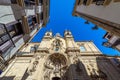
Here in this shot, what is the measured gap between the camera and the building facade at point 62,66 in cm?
1370

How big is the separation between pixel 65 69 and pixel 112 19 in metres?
11.5

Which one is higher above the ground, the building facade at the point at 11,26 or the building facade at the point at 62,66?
the building facade at the point at 11,26

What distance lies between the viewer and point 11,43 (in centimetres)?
898

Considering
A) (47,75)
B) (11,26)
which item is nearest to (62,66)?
(47,75)

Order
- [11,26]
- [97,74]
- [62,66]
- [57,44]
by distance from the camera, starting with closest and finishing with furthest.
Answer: [11,26]
[97,74]
[62,66]
[57,44]

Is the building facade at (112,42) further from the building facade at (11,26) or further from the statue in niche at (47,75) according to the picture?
the building facade at (11,26)

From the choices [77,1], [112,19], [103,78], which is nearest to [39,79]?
[103,78]

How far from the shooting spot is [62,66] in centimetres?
1628

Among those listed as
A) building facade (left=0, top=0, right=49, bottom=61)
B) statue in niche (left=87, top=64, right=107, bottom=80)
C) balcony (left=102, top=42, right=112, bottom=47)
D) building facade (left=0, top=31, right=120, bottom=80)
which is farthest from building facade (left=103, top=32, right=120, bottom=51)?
building facade (left=0, top=0, right=49, bottom=61)

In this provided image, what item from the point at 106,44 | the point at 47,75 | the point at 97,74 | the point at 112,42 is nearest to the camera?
the point at 97,74

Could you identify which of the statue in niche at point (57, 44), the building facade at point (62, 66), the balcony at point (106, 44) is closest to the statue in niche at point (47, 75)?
the building facade at point (62, 66)

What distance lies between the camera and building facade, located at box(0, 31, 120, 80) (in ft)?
45.0

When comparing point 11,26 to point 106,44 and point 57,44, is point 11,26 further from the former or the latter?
point 106,44

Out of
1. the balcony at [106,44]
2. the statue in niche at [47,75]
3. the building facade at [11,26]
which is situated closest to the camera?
the building facade at [11,26]
